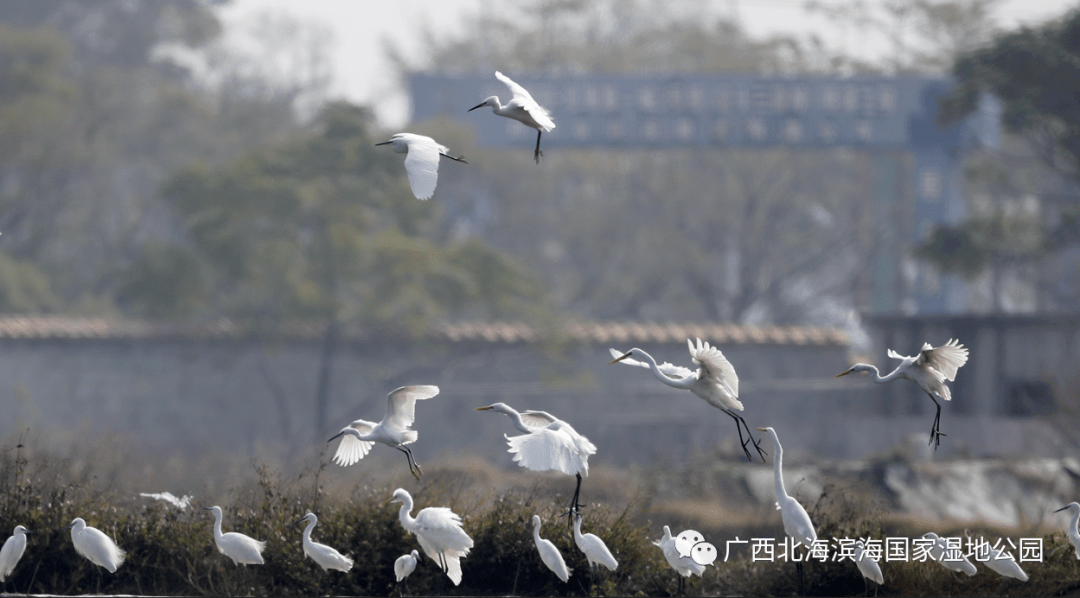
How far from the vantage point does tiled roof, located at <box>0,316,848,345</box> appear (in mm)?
15516

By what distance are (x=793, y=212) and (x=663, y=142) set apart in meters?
5.22

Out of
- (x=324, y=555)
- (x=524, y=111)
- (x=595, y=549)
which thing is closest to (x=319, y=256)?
(x=324, y=555)

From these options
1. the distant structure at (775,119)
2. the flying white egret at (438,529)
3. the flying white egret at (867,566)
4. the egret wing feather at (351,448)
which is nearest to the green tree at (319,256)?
the distant structure at (775,119)

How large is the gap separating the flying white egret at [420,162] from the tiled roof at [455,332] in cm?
964

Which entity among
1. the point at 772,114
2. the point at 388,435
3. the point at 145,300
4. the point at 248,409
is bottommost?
the point at 248,409

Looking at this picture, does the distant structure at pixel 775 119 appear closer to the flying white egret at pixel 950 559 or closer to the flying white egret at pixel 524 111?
the flying white egret at pixel 950 559

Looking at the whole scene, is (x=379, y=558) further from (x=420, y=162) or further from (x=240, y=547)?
(x=420, y=162)

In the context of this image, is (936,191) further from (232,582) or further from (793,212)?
(232,582)

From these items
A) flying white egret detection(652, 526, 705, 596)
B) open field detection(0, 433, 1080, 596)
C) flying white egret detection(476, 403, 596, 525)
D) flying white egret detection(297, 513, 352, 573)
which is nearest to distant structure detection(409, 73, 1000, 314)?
open field detection(0, 433, 1080, 596)

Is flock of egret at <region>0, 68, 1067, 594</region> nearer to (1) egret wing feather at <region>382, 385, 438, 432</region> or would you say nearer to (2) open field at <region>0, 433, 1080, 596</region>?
(1) egret wing feather at <region>382, 385, 438, 432</region>

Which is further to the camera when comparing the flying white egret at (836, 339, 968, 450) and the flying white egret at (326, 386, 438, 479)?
the flying white egret at (326, 386, 438, 479)

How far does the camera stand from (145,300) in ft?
52.4

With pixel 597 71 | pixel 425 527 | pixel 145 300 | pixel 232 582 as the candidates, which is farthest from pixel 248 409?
pixel 597 71

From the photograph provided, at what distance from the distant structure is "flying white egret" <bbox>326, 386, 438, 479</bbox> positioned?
14.3 meters
